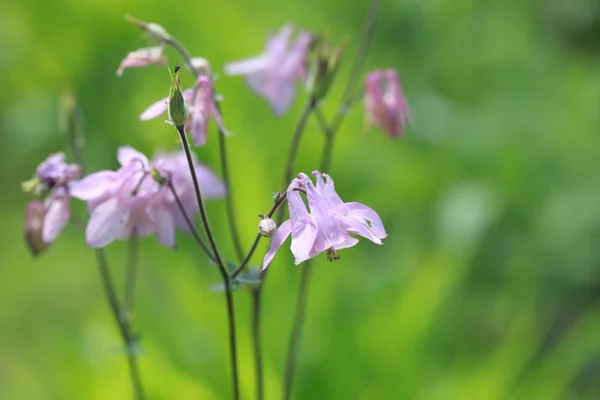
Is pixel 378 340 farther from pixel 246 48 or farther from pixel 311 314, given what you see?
pixel 246 48

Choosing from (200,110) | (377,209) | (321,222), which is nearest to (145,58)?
(200,110)

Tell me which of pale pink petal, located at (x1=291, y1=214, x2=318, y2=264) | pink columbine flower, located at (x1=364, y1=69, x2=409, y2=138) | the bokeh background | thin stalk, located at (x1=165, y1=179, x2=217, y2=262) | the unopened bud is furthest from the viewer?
the bokeh background

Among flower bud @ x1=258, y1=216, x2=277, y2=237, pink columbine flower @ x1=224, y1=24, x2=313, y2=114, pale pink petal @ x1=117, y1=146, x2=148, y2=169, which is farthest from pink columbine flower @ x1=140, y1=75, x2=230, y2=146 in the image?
pink columbine flower @ x1=224, y1=24, x2=313, y2=114

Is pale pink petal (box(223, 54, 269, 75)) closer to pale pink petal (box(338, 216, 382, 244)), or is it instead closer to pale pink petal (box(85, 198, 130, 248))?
pale pink petal (box(85, 198, 130, 248))

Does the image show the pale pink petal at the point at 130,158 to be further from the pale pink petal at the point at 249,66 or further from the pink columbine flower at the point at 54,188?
the pale pink petal at the point at 249,66

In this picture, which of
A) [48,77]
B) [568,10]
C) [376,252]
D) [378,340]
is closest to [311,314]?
[378,340]

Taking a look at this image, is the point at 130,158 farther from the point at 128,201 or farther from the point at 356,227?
the point at 356,227
